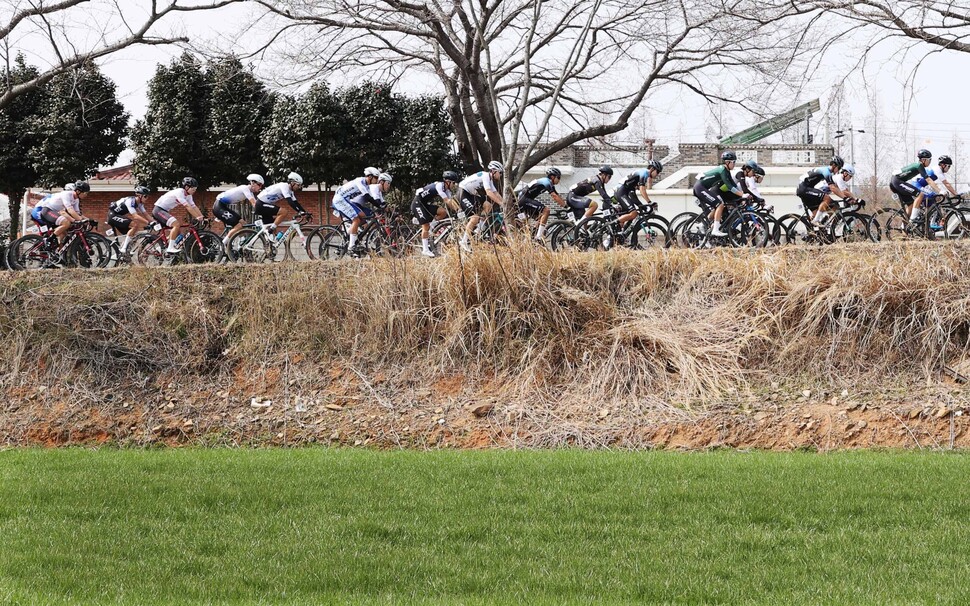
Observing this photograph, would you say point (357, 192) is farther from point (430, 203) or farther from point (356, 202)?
point (430, 203)

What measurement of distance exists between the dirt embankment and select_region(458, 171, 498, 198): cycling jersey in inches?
99.0

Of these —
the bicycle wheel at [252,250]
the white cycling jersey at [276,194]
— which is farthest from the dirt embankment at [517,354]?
the white cycling jersey at [276,194]

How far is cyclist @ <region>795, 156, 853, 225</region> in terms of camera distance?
1670cm

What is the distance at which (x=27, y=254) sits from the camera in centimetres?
1798

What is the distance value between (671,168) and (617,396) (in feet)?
140

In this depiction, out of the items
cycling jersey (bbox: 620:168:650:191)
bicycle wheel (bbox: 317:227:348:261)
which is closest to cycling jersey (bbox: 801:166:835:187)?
cycling jersey (bbox: 620:168:650:191)

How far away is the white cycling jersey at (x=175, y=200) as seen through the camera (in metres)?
17.6

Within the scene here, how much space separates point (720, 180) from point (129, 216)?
11.0 metres

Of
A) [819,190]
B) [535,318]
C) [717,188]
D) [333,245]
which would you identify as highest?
[717,188]

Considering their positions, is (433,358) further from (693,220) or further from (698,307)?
(693,220)

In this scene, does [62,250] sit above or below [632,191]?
below

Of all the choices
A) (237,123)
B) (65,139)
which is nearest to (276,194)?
(237,123)

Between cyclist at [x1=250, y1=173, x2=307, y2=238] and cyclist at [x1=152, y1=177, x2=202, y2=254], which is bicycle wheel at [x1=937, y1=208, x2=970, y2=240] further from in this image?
cyclist at [x1=152, y1=177, x2=202, y2=254]

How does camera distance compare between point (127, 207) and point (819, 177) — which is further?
point (127, 207)
